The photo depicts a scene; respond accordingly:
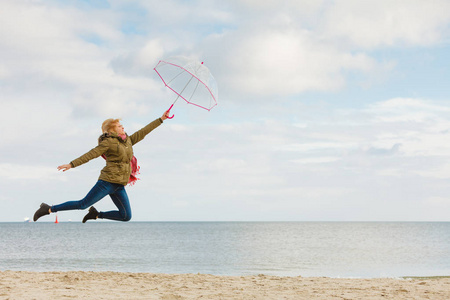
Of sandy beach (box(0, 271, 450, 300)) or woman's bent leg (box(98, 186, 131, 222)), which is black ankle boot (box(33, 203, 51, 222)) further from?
sandy beach (box(0, 271, 450, 300))

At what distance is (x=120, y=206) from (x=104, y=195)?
439 millimetres

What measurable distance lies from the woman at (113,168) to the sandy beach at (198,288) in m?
2.12

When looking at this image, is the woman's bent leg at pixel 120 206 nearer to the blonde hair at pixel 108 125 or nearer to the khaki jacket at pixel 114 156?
the khaki jacket at pixel 114 156

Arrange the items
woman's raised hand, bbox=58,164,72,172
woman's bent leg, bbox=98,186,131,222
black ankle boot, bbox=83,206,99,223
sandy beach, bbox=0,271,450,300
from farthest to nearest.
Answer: sandy beach, bbox=0,271,450,300
black ankle boot, bbox=83,206,99,223
woman's bent leg, bbox=98,186,131,222
woman's raised hand, bbox=58,164,72,172

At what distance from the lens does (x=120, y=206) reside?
706 centimetres

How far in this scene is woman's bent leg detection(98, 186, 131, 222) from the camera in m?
6.97

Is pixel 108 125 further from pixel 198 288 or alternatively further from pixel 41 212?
pixel 198 288

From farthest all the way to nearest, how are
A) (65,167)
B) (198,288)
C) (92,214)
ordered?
1. (198,288)
2. (92,214)
3. (65,167)

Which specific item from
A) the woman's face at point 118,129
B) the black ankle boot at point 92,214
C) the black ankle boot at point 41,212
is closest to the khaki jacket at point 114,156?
the woman's face at point 118,129

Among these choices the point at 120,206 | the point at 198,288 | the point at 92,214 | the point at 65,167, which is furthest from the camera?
the point at 198,288

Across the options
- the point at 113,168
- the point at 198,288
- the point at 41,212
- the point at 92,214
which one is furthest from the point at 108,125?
the point at 198,288

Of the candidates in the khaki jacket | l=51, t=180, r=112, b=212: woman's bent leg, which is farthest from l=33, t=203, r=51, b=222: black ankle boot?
the khaki jacket

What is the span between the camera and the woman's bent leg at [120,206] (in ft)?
22.9

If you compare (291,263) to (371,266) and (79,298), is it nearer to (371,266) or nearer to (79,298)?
(371,266)
